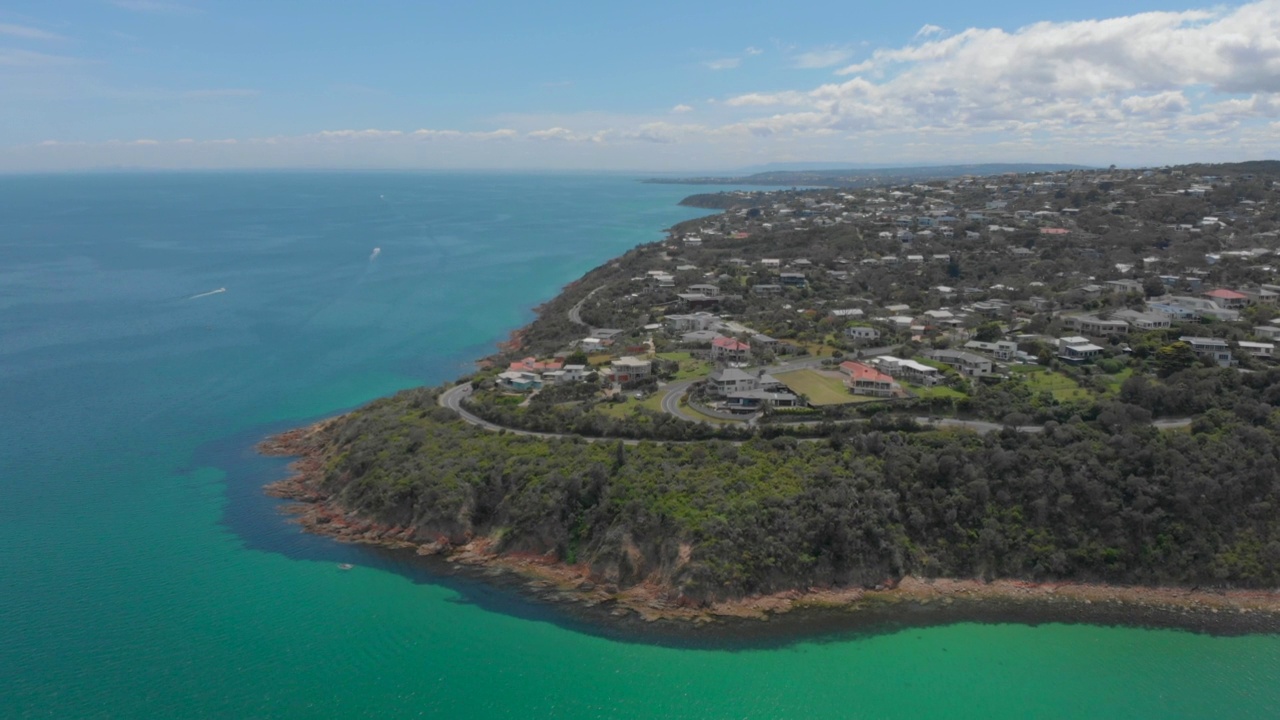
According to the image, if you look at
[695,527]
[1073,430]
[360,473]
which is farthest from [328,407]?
[1073,430]

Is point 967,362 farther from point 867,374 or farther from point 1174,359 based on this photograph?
point 1174,359

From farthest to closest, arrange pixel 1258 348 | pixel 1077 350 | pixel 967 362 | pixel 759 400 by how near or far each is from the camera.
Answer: pixel 1077 350 → pixel 967 362 → pixel 1258 348 → pixel 759 400

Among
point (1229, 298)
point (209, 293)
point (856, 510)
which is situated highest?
point (1229, 298)

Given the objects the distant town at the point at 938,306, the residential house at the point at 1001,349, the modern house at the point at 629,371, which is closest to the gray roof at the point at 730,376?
the distant town at the point at 938,306

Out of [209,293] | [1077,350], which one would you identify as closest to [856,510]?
[1077,350]

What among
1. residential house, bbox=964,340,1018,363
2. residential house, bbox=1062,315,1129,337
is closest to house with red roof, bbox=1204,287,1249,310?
residential house, bbox=1062,315,1129,337

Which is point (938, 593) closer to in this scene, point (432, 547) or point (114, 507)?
point (432, 547)
